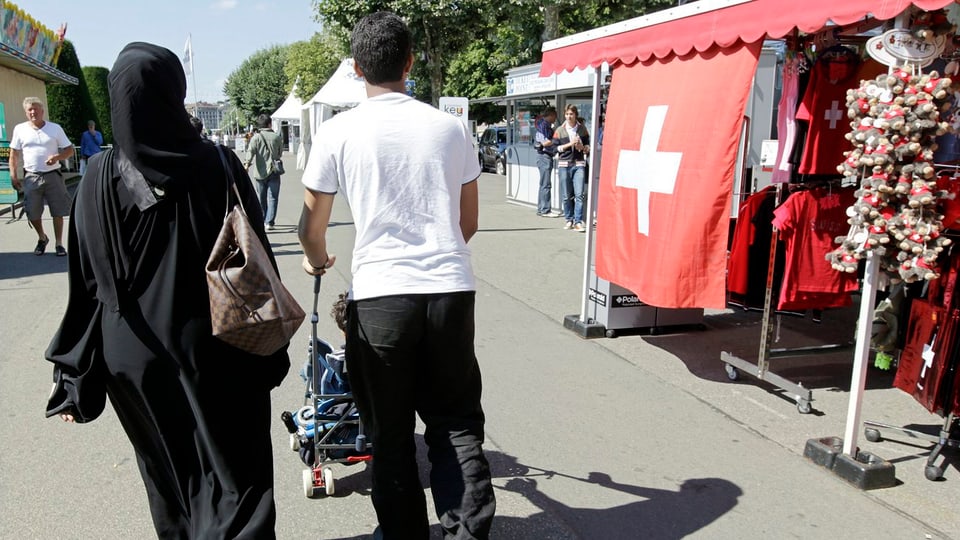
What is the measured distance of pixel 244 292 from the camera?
92.4 inches

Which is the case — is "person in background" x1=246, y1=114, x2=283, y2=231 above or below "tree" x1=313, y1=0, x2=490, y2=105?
below

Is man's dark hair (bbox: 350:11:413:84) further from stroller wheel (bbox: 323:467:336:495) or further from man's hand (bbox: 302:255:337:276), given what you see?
stroller wheel (bbox: 323:467:336:495)

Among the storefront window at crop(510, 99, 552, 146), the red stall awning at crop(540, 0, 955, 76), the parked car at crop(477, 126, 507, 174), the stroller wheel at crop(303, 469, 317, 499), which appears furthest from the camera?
the parked car at crop(477, 126, 507, 174)

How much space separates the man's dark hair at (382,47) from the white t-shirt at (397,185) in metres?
0.08

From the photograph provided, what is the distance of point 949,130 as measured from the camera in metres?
3.65

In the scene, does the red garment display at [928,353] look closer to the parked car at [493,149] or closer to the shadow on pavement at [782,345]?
the shadow on pavement at [782,345]

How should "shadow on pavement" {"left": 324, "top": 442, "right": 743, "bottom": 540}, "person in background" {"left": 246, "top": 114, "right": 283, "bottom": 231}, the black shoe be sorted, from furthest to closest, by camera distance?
"person in background" {"left": 246, "top": 114, "right": 283, "bottom": 231} < the black shoe < "shadow on pavement" {"left": 324, "top": 442, "right": 743, "bottom": 540}

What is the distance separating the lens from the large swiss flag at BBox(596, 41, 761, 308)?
15.2ft

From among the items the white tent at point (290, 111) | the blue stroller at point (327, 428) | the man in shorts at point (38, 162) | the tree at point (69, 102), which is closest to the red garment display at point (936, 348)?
the blue stroller at point (327, 428)

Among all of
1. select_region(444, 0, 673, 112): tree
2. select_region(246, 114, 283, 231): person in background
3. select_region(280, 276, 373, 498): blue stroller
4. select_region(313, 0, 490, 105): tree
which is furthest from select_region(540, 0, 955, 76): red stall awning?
select_region(313, 0, 490, 105): tree

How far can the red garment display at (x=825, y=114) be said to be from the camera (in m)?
4.92

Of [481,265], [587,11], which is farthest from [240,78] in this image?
[481,265]

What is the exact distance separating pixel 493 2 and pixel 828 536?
17283 mm

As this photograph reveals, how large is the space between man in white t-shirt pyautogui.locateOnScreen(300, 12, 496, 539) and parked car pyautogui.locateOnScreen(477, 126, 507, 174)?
83.2ft
